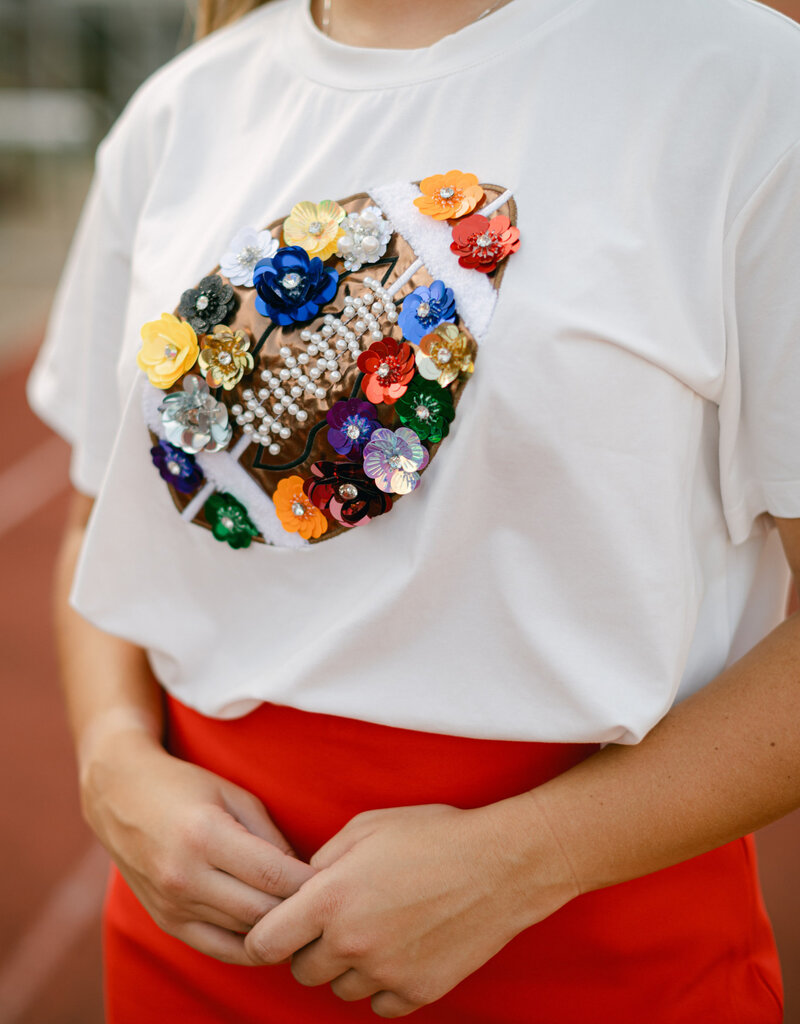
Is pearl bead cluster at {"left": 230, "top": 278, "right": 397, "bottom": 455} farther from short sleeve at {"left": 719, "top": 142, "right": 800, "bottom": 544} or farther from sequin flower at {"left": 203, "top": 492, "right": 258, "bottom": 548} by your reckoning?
short sleeve at {"left": 719, "top": 142, "right": 800, "bottom": 544}

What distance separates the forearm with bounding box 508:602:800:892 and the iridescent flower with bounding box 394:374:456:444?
297mm

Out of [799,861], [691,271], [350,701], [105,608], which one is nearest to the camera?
[691,271]

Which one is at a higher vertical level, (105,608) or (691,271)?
(691,271)

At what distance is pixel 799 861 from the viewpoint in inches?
105

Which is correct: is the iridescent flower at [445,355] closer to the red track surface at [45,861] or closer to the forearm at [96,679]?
the forearm at [96,679]

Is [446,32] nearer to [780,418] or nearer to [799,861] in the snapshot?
[780,418]

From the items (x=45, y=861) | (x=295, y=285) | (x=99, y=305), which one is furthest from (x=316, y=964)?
(x=45, y=861)

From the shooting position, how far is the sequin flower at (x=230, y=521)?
0.79m

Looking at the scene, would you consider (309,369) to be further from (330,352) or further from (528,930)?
(528,930)

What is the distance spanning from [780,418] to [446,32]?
416 millimetres

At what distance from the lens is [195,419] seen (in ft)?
2.55

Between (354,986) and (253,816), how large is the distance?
0.18m

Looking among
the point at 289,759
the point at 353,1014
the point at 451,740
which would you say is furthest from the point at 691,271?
the point at 353,1014

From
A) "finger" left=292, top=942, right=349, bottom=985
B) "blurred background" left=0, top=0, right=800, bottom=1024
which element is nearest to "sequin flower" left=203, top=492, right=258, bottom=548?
"finger" left=292, top=942, right=349, bottom=985
